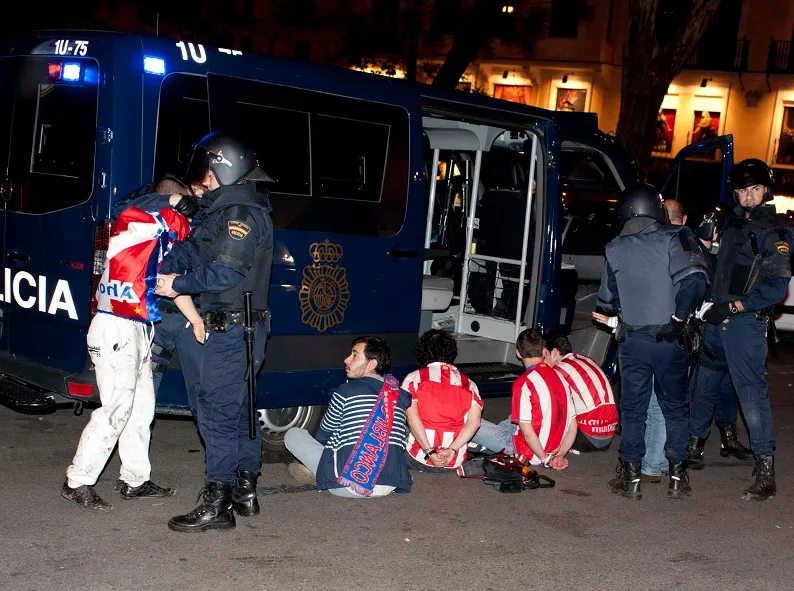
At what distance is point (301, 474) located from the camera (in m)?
5.62

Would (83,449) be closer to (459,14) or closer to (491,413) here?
(491,413)

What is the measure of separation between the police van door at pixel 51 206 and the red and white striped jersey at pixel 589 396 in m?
3.12

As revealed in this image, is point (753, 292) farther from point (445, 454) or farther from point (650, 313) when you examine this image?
point (445, 454)

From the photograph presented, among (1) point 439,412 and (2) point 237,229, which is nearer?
(2) point 237,229

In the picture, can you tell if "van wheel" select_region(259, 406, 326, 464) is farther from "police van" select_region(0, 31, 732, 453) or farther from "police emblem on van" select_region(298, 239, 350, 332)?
"police emblem on van" select_region(298, 239, 350, 332)

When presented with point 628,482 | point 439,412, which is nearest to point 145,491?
point 439,412

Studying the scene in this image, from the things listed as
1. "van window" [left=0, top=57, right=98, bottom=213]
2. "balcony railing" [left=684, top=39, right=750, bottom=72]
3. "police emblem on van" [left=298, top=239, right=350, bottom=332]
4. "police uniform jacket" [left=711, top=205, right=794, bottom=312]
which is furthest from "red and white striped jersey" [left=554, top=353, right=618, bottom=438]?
"balcony railing" [left=684, top=39, right=750, bottom=72]

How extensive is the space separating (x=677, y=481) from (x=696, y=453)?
823 mm

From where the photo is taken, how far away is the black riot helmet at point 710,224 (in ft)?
20.9

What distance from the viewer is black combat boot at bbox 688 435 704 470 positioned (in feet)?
21.3

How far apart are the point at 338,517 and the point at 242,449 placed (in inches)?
23.8

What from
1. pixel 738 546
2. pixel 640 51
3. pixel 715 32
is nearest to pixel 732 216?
pixel 738 546

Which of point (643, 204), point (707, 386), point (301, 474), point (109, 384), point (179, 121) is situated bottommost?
point (301, 474)

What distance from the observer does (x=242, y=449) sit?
195 inches
